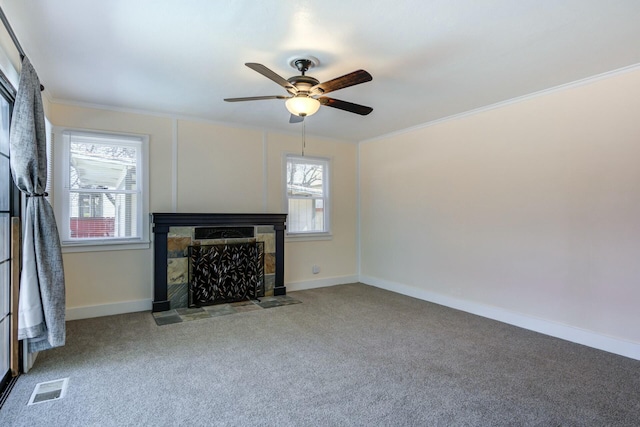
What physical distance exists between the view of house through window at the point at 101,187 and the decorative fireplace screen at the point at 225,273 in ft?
2.81

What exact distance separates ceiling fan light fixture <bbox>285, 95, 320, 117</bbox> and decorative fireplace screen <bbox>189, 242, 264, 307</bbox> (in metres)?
2.41

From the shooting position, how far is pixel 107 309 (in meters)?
4.12

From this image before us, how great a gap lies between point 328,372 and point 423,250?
9.05 feet

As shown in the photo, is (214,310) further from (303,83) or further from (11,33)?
(11,33)

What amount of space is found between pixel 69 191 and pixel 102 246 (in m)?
0.72

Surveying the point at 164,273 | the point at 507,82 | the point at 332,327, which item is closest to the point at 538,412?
the point at 332,327

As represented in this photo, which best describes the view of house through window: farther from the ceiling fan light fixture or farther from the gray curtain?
the ceiling fan light fixture

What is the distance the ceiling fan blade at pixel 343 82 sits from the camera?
252cm

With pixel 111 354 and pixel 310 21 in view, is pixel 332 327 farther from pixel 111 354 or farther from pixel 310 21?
pixel 310 21

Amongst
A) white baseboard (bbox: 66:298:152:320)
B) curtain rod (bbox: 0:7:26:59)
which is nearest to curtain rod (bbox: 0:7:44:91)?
curtain rod (bbox: 0:7:26:59)

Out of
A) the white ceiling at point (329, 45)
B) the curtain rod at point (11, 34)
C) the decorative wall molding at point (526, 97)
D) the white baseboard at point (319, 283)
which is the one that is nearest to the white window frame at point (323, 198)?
the white baseboard at point (319, 283)

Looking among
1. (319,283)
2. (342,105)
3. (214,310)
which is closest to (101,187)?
(214,310)

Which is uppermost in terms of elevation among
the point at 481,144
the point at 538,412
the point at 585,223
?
the point at 481,144

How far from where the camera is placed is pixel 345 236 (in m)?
6.02
